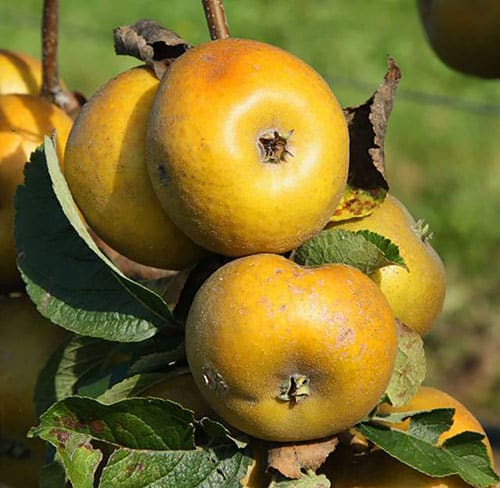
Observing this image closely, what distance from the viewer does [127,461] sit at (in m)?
0.98

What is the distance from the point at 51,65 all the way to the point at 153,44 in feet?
1.36

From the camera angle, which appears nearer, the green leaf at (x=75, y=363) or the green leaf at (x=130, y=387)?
the green leaf at (x=130, y=387)

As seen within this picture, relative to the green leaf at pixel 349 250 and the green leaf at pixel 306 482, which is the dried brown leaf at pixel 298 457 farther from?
the green leaf at pixel 349 250

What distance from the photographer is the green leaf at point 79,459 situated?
38.4 inches

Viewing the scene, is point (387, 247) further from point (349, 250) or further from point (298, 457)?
A: point (298, 457)

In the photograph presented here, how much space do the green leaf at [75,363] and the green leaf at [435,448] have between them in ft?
1.01

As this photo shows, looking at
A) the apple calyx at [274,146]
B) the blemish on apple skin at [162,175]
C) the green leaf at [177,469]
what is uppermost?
the apple calyx at [274,146]

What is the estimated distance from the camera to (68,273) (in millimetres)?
1106

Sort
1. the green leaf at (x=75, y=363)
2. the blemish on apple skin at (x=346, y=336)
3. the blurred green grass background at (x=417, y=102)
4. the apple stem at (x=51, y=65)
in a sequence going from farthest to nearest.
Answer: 1. the blurred green grass background at (x=417, y=102)
2. the apple stem at (x=51, y=65)
3. the green leaf at (x=75, y=363)
4. the blemish on apple skin at (x=346, y=336)

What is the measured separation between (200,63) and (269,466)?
0.36m

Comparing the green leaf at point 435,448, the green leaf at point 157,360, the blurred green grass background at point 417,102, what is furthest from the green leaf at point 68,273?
the blurred green grass background at point 417,102

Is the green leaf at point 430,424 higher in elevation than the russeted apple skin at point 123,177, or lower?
lower

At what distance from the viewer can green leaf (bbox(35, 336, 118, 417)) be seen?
117 centimetres

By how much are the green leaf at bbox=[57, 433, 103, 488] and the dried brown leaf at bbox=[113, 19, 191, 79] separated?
13.4 inches
